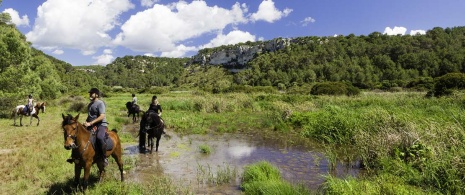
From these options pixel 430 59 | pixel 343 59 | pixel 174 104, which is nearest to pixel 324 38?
pixel 343 59

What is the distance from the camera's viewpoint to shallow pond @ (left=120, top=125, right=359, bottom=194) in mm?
9109

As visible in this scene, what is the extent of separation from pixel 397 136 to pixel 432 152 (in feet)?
7.03

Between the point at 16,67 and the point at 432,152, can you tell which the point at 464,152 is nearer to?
the point at 432,152

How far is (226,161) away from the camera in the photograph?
11.7m

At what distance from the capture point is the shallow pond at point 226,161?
911cm

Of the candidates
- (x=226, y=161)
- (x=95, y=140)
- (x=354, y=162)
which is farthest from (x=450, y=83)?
(x=95, y=140)

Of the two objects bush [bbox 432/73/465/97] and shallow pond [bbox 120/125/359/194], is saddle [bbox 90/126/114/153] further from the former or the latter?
bush [bbox 432/73/465/97]

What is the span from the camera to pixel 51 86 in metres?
43.7

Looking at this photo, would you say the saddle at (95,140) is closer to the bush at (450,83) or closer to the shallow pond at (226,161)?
the shallow pond at (226,161)

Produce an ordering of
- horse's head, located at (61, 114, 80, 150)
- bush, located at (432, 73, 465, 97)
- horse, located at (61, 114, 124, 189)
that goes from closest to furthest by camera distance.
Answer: horse's head, located at (61, 114, 80, 150) < horse, located at (61, 114, 124, 189) < bush, located at (432, 73, 465, 97)

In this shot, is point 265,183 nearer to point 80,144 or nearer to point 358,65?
point 80,144

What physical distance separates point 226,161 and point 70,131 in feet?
20.7

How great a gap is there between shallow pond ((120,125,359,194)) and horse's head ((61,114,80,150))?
289 cm

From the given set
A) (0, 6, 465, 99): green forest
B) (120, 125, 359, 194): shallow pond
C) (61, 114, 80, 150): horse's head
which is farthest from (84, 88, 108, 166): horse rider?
(0, 6, 465, 99): green forest
